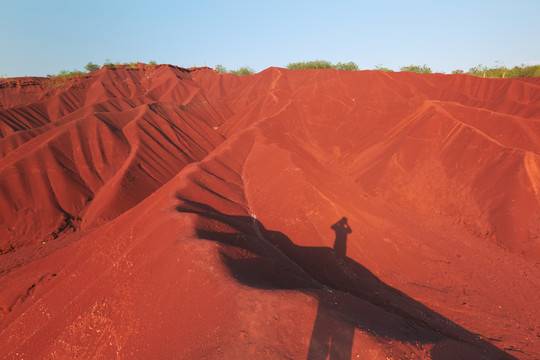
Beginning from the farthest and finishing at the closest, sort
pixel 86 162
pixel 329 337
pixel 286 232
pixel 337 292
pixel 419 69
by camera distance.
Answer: pixel 419 69 → pixel 86 162 → pixel 286 232 → pixel 337 292 → pixel 329 337

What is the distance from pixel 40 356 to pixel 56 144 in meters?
15.3

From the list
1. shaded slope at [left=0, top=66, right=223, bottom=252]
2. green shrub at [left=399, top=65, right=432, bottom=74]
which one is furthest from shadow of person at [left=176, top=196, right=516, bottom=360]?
green shrub at [left=399, top=65, right=432, bottom=74]

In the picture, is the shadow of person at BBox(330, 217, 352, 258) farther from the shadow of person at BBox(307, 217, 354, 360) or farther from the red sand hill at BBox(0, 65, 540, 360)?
the shadow of person at BBox(307, 217, 354, 360)

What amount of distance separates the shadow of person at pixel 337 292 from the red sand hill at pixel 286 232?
0.16ft

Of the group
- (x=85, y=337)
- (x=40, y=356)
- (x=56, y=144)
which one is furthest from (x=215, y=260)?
(x=56, y=144)

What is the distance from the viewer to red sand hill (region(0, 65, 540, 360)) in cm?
454

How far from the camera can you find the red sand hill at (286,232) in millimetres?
4539

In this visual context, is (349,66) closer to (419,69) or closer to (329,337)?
(419,69)

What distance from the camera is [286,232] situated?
998 cm

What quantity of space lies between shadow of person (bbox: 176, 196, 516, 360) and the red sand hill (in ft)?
0.16

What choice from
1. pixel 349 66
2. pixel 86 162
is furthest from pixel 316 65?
pixel 86 162

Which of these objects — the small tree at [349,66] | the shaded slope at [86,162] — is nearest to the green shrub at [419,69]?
the small tree at [349,66]

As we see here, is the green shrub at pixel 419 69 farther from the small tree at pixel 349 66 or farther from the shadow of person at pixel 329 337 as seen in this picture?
the shadow of person at pixel 329 337

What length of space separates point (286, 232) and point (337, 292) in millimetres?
4591
